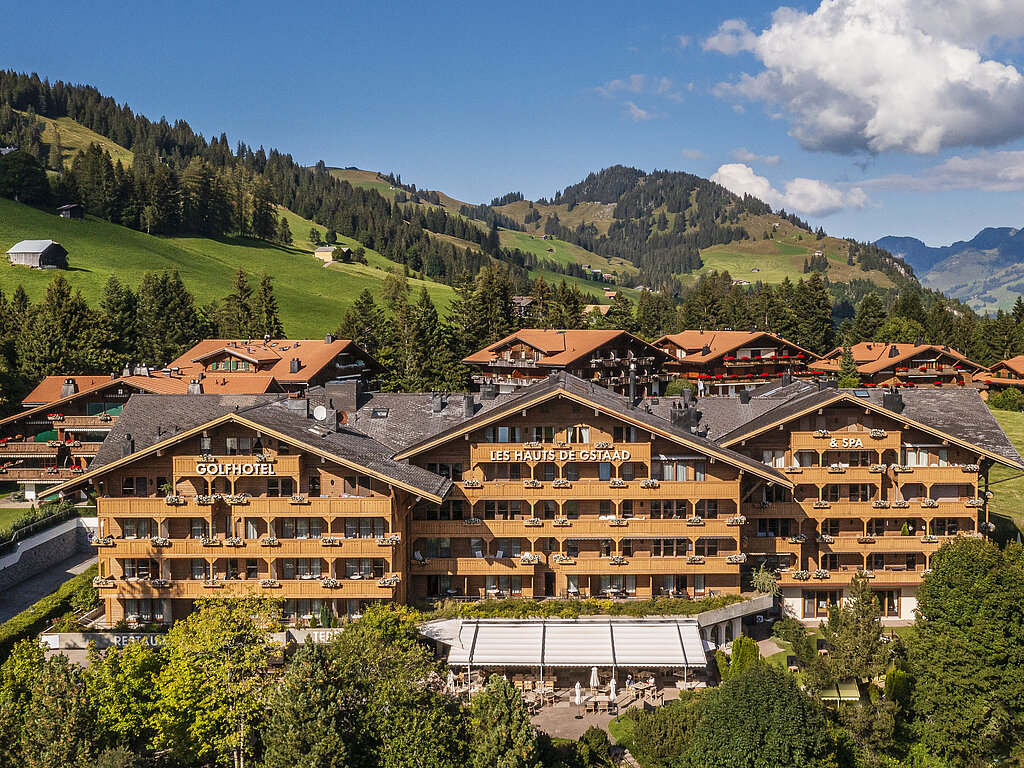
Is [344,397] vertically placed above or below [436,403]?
above

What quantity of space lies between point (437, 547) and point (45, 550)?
86.9 feet

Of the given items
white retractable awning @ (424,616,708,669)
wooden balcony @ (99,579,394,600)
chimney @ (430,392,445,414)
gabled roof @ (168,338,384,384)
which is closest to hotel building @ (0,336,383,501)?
gabled roof @ (168,338,384,384)

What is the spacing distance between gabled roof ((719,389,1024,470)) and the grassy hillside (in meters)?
101

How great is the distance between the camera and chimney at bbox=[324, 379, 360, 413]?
54.2 meters

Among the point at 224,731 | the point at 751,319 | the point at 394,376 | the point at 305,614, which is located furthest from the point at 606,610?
the point at 751,319

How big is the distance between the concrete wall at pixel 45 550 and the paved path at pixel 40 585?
387 mm

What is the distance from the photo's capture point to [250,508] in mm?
45062

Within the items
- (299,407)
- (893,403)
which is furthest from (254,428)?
(893,403)

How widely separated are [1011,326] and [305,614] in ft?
431

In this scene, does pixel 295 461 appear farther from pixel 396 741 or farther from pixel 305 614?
pixel 396 741

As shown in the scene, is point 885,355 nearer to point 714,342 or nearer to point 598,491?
point 714,342

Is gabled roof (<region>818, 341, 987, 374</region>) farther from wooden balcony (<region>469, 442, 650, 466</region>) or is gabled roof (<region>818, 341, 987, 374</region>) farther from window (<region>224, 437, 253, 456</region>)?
window (<region>224, 437, 253, 456</region>)

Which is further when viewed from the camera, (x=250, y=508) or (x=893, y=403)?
(x=893, y=403)

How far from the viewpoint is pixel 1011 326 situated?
141 metres
